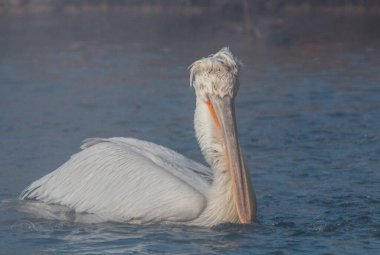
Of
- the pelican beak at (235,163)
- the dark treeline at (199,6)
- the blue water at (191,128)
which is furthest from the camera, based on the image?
the dark treeline at (199,6)

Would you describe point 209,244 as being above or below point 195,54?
below

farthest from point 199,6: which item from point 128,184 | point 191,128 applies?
point 128,184

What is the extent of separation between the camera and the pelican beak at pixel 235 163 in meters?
5.78

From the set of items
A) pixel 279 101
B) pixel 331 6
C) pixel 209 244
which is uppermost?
pixel 331 6

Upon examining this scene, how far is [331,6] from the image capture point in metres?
21.9

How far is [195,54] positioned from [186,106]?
4.33 meters

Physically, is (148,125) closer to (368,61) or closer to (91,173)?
(91,173)

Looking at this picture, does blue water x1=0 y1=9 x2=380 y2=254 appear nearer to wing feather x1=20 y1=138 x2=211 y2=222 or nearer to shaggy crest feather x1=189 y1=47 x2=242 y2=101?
wing feather x1=20 y1=138 x2=211 y2=222

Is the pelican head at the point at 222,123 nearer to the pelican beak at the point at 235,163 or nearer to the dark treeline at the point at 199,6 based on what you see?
the pelican beak at the point at 235,163

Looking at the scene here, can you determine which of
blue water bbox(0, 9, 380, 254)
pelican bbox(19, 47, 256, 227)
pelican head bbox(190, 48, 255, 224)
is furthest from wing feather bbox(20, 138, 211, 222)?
pelican head bbox(190, 48, 255, 224)

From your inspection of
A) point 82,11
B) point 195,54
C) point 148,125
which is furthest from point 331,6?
point 148,125

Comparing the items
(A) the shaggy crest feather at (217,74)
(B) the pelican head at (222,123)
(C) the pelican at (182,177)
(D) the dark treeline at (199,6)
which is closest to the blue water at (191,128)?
(C) the pelican at (182,177)

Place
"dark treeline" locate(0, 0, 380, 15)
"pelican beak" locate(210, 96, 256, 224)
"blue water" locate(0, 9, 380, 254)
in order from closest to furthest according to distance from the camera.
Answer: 1. "pelican beak" locate(210, 96, 256, 224)
2. "blue water" locate(0, 9, 380, 254)
3. "dark treeline" locate(0, 0, 380, 15)

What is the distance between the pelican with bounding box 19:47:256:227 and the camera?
583cm
